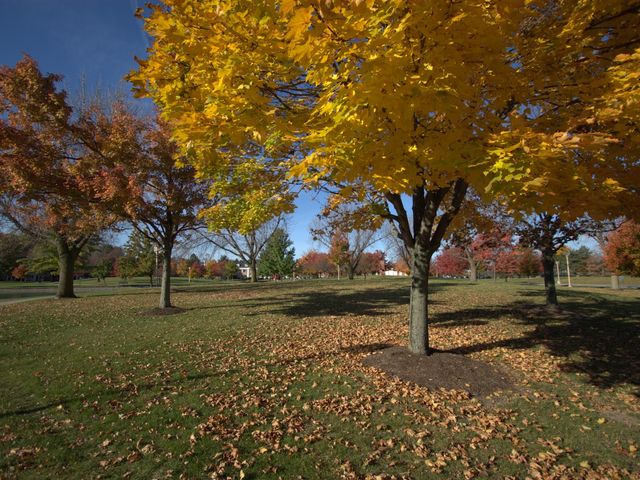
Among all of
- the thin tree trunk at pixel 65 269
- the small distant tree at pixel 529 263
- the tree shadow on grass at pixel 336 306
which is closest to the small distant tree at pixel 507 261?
the small distant tree at pixel 529 263

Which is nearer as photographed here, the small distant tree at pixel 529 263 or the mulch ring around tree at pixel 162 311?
Result: the mulch ring around tree at pixel 162 311

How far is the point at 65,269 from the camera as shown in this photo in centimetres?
2056

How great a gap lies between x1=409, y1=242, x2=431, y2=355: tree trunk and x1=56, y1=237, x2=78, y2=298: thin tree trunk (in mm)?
21577

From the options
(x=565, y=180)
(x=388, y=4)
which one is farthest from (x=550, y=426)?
(x=388, y=4)

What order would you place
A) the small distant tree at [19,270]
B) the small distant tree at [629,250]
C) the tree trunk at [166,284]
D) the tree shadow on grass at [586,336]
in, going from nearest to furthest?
the tree shadow on grass at [586,336] → the tree trunk at [166,284] → the small distant tree at [629,250] → the small distant tree at [19,270]

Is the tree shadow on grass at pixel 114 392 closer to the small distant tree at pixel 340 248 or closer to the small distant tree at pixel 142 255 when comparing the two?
Result: the small distant tree at pixel 340 248

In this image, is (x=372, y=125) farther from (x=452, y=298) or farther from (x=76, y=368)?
(x=452, y=298)

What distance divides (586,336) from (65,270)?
83.4 ft

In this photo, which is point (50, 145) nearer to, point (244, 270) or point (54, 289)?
point (54, 289)

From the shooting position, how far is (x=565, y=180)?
3545 mm

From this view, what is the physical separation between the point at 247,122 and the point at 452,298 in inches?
587

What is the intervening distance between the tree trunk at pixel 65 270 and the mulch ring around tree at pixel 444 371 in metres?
21.0

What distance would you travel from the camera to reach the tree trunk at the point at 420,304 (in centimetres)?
666

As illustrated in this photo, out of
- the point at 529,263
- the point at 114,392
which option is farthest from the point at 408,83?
the point at 529,263
